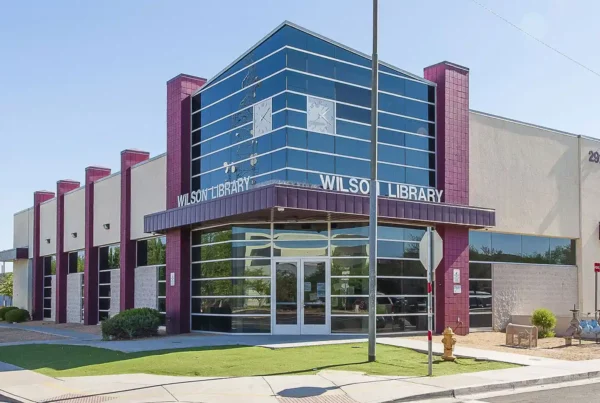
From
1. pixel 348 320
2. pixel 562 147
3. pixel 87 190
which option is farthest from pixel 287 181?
pixel 87 190

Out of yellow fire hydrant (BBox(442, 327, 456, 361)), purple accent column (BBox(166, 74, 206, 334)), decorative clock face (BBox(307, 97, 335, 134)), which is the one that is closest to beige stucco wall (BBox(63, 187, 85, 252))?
purple accent column (BBox(166, 74, 206, 334))

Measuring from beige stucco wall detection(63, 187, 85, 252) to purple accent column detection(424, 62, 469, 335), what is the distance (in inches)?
817

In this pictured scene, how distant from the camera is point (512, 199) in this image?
26766mm

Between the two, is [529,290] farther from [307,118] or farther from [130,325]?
[130,325]

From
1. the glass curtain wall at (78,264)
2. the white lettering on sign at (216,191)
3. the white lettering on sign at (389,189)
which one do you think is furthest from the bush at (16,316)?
the white lettering on sign at (389,189)

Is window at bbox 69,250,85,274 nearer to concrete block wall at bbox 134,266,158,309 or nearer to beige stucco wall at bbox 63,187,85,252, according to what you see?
beige stucco wall at bbox 63,187,85,252

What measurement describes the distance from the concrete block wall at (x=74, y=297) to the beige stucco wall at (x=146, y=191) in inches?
327

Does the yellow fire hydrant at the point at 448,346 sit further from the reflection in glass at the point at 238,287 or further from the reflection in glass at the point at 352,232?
the reflection in glass at the point at 238,287

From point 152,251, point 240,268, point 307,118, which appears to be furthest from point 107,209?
point 307,118

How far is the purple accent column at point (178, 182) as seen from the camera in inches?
982

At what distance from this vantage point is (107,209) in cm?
3372

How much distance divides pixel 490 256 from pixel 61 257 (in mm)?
24273

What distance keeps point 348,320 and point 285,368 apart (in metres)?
7.38

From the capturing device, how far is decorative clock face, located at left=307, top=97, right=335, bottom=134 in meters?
21.1
